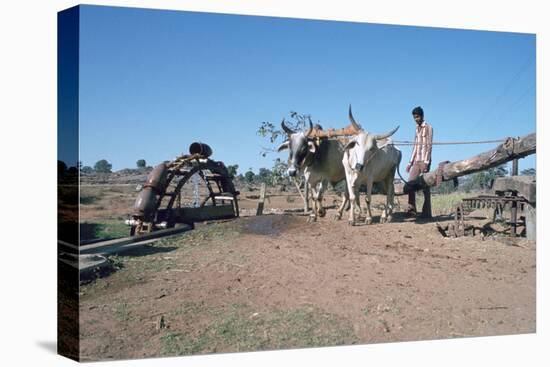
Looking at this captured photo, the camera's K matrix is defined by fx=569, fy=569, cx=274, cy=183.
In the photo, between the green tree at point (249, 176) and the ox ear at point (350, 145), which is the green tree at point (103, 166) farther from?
the ox ear at point (350, 145)

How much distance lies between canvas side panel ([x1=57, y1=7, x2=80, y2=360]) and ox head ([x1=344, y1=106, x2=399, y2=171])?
335 centimetres

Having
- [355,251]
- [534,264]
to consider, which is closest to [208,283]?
[355,251]

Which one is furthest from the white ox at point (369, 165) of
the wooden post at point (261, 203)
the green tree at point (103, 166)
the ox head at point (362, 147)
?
the green tree at point (103, 166)

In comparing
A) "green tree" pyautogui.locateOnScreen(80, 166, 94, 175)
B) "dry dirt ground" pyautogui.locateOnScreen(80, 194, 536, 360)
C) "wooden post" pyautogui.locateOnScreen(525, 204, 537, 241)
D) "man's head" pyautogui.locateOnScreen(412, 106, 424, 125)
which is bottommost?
"dry dirt ground" pyautogui.locateOnScreen(80, 194, 536, 360)

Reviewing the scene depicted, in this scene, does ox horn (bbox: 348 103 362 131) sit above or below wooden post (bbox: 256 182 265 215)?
above

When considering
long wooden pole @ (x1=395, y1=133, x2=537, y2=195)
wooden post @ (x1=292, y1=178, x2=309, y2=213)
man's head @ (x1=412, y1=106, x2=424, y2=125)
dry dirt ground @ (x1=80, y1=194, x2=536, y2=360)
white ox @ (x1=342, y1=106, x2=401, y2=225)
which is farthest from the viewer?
white ox @ (x1=342, y1=106, x2=401, y2=225)

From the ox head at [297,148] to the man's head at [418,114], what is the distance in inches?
47.3

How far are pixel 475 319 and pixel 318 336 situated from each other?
1846 millimetres

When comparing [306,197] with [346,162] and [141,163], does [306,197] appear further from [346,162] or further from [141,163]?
[141,163]

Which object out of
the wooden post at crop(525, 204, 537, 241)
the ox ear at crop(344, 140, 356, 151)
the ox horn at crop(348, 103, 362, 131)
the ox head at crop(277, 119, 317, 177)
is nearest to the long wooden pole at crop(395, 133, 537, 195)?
the wooden post at crop(525, 204, 537, 241)

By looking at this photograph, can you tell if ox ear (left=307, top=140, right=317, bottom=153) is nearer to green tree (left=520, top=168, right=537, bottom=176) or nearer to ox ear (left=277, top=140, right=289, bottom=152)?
ox ear (left=277, top=140, right=289, bottom=152)

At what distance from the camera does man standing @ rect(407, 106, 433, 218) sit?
21.8ft

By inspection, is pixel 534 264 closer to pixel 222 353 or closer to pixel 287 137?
pixel 287 137

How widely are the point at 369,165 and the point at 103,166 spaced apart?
4051mm
